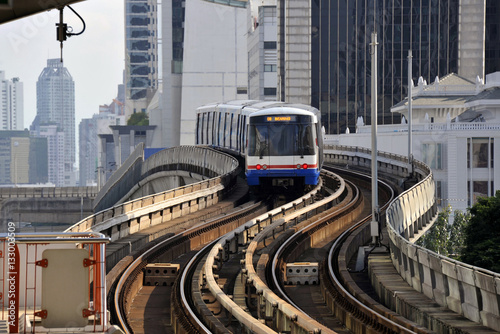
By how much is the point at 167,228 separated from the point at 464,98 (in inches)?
2270

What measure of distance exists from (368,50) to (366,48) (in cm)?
31

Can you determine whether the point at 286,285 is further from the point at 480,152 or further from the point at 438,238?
the point at 480,152

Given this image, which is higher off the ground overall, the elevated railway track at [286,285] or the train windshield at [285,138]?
the train windshield at [285,138]

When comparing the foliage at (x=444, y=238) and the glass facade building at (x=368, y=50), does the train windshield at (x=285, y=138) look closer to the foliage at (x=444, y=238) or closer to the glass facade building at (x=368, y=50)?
the foliage at (x=444, y=238)

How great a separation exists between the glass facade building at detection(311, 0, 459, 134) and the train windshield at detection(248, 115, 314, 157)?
254 feet

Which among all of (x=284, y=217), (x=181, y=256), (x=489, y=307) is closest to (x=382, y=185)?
(x=284, y=217)

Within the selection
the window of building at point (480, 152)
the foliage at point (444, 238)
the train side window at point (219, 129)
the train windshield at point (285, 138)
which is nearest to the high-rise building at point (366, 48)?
the window of building at point (480, 152)

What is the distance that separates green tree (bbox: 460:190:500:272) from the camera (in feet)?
106

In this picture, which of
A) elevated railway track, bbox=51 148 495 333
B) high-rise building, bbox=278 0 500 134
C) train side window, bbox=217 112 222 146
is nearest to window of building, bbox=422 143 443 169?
train side window, bbox=217 112 222 146

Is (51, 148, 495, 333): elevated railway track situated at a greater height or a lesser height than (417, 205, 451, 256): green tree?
greater

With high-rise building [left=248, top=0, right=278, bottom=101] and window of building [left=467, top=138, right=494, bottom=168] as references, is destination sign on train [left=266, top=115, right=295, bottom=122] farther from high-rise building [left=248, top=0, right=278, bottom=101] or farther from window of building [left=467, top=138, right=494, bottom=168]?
high-rise building [left=248, top=0, right=278, bottom=101]

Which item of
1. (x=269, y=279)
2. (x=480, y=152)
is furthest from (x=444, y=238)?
(x=269, y=279)

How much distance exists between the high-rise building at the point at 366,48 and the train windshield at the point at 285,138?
77495 mm

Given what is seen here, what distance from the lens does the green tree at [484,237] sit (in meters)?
32.4
